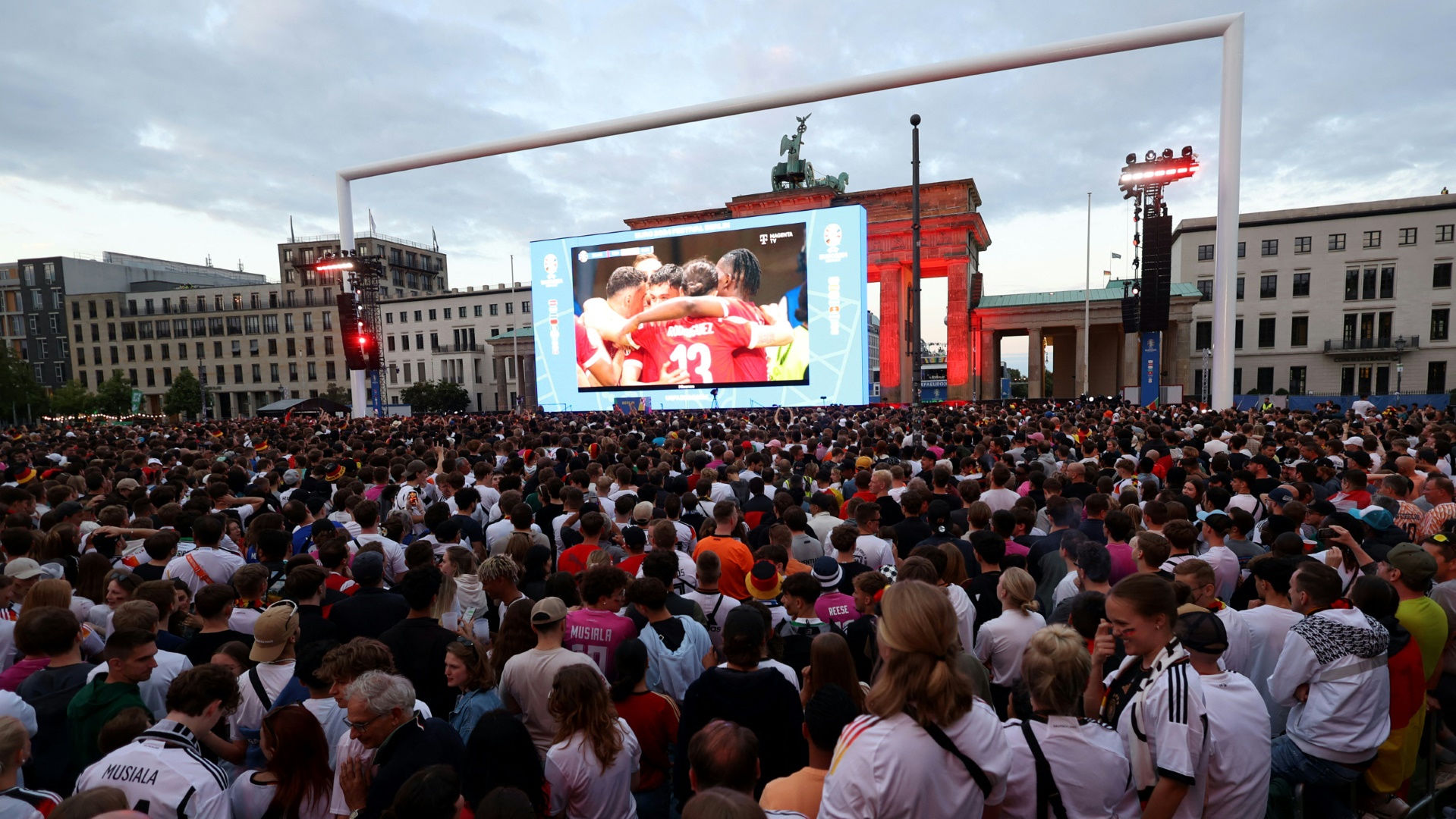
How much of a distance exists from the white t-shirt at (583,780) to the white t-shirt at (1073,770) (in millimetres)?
1609

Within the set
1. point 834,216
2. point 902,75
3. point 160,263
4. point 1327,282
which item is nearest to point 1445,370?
point 1327,282

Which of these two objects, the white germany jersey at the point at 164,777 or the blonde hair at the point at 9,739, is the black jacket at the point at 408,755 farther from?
the blonde hair at the point at 9,739

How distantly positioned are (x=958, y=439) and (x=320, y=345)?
73.5 meters

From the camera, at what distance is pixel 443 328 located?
2756 inches

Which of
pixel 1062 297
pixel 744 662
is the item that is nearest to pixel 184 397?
pixel 1062 297

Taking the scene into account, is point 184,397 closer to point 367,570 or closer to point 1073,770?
point 367,570

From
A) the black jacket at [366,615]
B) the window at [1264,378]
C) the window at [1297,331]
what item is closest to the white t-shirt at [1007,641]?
the black jacket at [366,615]

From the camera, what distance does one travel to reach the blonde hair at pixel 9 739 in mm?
2512

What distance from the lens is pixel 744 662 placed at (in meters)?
3.26

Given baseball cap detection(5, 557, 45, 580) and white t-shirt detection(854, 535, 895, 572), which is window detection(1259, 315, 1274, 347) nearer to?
white t-shirt detection(854, 535, 895, 572)

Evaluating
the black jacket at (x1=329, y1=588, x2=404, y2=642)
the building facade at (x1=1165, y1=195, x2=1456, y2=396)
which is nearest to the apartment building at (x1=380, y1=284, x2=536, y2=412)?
the building facade at (x1=1165, y1=195, x2=1456, y2=396)

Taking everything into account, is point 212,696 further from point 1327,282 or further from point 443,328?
point 443,328

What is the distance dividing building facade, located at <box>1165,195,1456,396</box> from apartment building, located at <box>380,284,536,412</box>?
189ft

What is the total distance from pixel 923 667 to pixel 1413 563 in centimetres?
356
